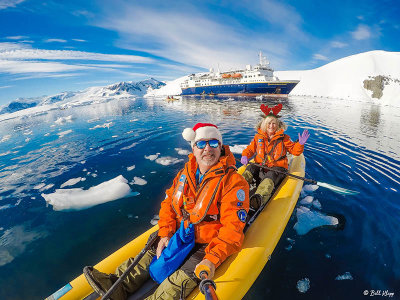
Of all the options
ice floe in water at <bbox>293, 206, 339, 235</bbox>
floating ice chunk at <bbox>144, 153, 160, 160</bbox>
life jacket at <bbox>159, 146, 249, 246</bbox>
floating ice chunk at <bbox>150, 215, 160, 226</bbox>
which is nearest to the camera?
life jacket at <bbox>159, 146, 249, 246</bbox>

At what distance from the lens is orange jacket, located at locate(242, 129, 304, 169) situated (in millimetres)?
4488

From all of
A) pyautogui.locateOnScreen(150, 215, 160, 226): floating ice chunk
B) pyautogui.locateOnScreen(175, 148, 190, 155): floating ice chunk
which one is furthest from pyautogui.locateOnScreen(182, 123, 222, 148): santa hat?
pyautogui.locateOnScreen(175, 148, 190, 155): floating ice chunk

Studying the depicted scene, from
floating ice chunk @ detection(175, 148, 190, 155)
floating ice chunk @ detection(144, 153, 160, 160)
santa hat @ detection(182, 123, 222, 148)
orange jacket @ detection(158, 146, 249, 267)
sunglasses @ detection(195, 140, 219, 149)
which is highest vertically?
santa hat @ detection(182, 123, 222, 148)

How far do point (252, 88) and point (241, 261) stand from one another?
50.3m

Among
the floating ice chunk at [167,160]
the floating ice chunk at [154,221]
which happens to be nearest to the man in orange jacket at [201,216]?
the floating ice chunk at [154,221]

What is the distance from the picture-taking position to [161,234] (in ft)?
7.63

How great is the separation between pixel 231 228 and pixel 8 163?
11.7 metres

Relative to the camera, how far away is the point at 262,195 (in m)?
3.67

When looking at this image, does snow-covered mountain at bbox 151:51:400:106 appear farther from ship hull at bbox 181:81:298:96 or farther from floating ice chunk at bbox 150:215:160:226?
floating ice chunk at bbox 150:215:160:226

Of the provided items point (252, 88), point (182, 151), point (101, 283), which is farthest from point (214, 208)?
point (252, 88)

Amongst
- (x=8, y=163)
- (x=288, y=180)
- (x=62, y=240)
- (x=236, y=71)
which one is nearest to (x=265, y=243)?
(x=288, y=180)

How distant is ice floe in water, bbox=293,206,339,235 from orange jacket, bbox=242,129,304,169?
3.76 feet

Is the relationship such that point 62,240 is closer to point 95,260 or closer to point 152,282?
point 95,260

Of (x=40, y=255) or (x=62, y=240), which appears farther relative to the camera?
(x=62, y=240)
